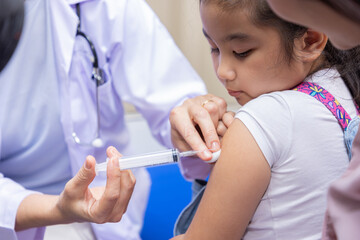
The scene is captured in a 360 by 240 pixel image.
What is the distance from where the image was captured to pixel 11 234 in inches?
36.1

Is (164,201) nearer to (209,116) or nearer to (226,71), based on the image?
(209,116)

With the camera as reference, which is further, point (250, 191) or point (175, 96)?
point (175, 96)

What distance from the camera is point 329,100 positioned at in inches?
28.8

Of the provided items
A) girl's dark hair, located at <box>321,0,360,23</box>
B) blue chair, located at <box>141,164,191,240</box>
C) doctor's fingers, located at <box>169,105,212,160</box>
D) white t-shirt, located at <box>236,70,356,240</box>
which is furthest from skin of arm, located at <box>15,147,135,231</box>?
blue chair, located at <box>141,164,191,240</box>

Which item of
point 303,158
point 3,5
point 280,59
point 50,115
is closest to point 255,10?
point 280,59

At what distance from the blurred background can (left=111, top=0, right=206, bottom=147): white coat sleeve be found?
289 millimetres

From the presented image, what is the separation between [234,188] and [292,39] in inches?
11.1

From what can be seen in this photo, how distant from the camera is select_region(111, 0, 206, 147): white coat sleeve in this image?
48.4 inches

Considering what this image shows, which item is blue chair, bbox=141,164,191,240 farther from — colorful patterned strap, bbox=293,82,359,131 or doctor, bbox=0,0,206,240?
colorful patterned strap, bbox=293,82,359,131

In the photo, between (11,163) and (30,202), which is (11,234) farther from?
(11,163)

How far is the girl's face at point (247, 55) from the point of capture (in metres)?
0.72

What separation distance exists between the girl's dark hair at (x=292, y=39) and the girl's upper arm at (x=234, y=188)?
173 millimetres

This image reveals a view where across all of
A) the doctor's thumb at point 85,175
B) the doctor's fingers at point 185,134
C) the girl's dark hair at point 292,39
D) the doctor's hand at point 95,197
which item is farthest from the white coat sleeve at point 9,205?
the girl's dark hair at point 292,39

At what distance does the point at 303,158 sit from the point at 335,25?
0.30m
